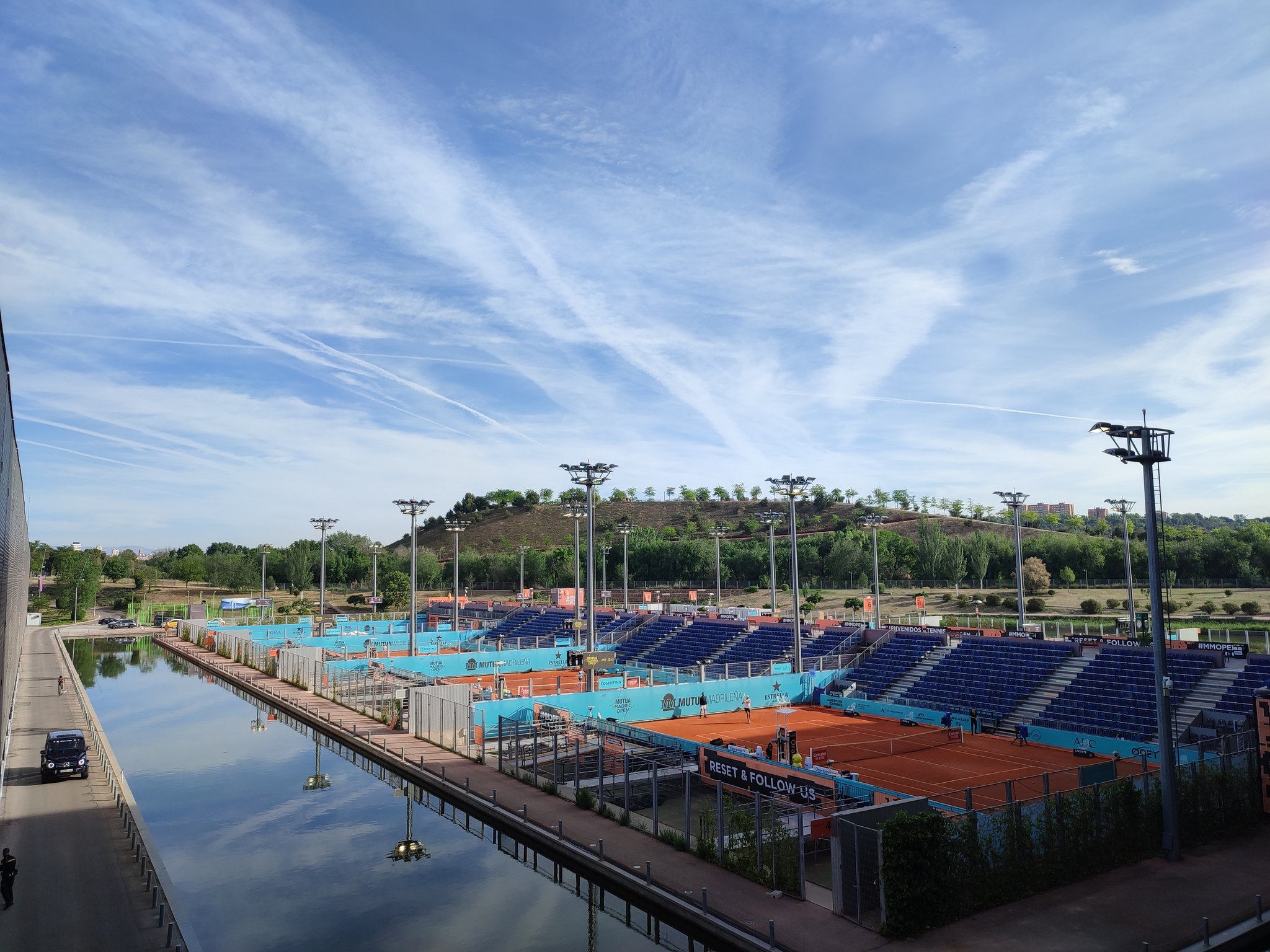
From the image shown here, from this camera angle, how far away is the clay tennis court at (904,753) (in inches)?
1163

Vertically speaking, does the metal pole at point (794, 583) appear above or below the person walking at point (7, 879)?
above

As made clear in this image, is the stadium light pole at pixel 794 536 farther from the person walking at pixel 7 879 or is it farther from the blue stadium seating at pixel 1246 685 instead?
the person walking at pixel 7 879

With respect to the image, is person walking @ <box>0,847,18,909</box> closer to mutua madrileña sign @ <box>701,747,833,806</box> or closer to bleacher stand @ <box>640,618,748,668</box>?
mutua madrileña sign @ <box>701,747,833,806</box>

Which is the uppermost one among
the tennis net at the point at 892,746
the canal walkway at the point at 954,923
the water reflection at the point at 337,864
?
the canal walkway at the point at 954,923

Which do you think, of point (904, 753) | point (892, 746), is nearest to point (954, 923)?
point (904, 753)

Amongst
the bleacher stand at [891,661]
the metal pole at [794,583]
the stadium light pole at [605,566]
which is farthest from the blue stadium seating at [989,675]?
the stadium light pole at [605,566]

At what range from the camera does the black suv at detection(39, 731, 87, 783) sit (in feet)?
91.7

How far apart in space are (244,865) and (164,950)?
7098 mm

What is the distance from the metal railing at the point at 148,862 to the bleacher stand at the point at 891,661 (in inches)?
1412

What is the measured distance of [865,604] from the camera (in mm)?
87812

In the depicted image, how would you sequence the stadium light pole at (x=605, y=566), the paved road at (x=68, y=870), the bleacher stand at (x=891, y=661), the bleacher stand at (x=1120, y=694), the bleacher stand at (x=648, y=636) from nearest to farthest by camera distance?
1. the paved road at (x=68, y=870)
2. the bleacher stand at (x=1120, y=694)
3. the bleacher stand at (x=891, y=661)
4. the bleacher stand at (x=648, y=636)
5. the stadium light pole at (x=605, y=566)

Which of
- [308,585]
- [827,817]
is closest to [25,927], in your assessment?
[827,817]

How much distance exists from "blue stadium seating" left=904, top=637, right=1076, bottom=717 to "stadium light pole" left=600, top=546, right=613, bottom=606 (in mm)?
67840

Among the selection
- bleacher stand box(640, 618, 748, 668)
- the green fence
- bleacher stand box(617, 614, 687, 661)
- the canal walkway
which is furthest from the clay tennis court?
bleacher stand box(617, 614, 687, 661)
